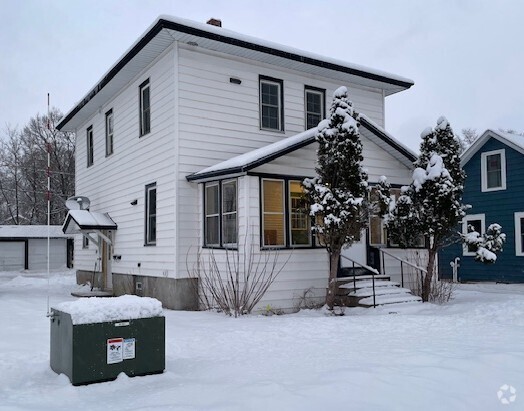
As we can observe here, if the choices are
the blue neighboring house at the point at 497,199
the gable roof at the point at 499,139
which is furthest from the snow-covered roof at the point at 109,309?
the gable roof at the point at 499,139

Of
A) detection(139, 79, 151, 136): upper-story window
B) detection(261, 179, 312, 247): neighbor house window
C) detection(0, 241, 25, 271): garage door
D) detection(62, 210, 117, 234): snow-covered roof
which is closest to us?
detection(261, 179, 312, 247): neighbor house window

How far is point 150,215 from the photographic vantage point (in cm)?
1491

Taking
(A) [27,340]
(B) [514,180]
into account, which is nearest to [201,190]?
(A) [27,340]

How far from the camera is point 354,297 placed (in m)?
12.5

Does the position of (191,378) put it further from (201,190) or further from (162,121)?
(162,121)

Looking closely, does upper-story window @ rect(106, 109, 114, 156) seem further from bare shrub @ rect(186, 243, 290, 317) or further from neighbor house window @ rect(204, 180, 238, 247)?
bare shrub @ rect(186, 243, 290, 317)

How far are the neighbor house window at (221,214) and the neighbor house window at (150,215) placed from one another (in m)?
2.11

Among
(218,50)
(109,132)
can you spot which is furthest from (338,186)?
(109,132)

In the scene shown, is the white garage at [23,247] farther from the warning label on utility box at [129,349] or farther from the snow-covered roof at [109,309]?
the warning label on utility box at [129,349]

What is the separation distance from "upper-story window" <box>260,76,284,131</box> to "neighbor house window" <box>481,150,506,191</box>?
35.7 feet

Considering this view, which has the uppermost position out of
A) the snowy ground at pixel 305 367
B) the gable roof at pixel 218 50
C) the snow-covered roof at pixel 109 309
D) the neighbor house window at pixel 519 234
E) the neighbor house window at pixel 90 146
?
the gable roof at pixel 218 50

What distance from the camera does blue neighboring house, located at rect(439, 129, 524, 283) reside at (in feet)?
67.6

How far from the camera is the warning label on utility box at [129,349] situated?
254 inches

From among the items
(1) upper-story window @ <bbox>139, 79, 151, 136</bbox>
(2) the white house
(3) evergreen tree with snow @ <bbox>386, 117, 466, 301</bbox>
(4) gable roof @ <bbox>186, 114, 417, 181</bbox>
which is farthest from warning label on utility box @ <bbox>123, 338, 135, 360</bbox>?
(1) upper-story window @ <bbox>139, 79, 151, 136</bbox>
